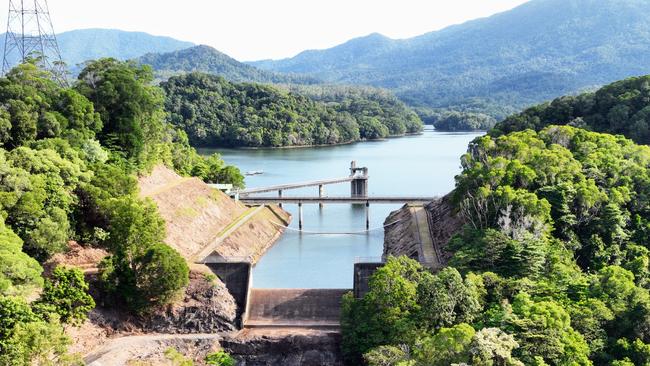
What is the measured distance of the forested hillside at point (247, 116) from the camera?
455 feet

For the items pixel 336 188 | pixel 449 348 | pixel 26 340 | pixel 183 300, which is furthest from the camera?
pixel 336 188

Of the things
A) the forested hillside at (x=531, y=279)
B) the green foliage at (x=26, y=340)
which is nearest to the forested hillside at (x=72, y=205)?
the green foliage at (x=26, y=340)

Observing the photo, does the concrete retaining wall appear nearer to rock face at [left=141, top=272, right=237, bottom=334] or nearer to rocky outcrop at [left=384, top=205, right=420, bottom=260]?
rock face at [left=141, top=272, right=237, bottom=334]

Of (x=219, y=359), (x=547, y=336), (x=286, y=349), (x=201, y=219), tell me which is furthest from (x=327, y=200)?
(x=547, y=336)

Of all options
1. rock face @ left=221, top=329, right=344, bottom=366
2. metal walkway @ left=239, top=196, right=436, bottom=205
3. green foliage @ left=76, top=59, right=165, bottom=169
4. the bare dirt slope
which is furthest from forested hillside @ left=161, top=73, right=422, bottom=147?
rock face @ left=221, top=329, right=344, bottom=366

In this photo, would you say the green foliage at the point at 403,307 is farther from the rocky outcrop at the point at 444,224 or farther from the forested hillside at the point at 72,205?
the forested hillside at the point at 72,205

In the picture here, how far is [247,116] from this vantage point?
142 meters

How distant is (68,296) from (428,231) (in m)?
27.7

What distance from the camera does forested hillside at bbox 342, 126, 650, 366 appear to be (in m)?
27.2

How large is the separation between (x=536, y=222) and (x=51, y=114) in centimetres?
3162

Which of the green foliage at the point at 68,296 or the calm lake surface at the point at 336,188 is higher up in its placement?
the green foliage at the point at 68,296

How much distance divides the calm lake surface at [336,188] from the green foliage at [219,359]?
10.7 m

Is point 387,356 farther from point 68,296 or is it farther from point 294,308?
point 68,296

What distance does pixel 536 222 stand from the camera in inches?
1522
